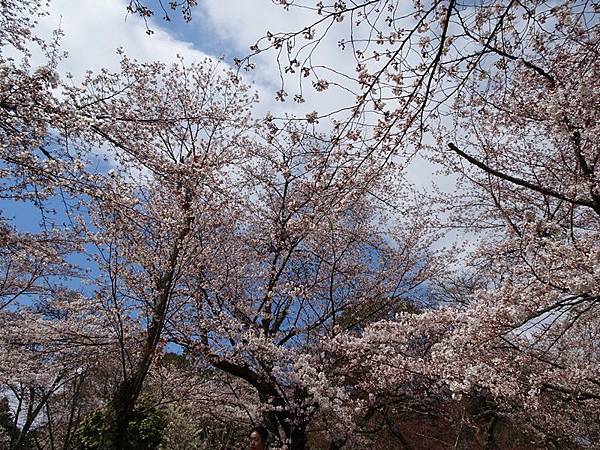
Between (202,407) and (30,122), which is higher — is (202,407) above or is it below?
below

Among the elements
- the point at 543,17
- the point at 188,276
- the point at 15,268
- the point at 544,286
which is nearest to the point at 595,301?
the point at 544,286

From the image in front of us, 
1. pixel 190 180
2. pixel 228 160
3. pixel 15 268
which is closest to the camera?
pixel 190 180

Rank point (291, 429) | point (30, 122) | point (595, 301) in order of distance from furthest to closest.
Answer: point (291, 429) → point (30, 122) → point (595, 301)

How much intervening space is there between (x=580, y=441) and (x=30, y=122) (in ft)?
30.3

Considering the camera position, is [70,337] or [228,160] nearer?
[70,337]

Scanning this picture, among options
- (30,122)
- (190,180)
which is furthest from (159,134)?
(30,122)

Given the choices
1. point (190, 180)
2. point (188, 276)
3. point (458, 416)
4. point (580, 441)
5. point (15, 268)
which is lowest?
point (580, 441)

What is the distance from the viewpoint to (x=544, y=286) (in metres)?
3.66

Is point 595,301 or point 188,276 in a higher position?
point 188,276

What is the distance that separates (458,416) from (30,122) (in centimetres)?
851

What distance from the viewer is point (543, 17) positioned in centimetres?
315

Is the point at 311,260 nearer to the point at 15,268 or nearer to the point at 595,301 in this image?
the point at 595,301

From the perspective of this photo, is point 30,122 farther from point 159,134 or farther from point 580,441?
point 580,441

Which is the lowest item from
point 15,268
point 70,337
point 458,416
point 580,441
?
point 580,441
